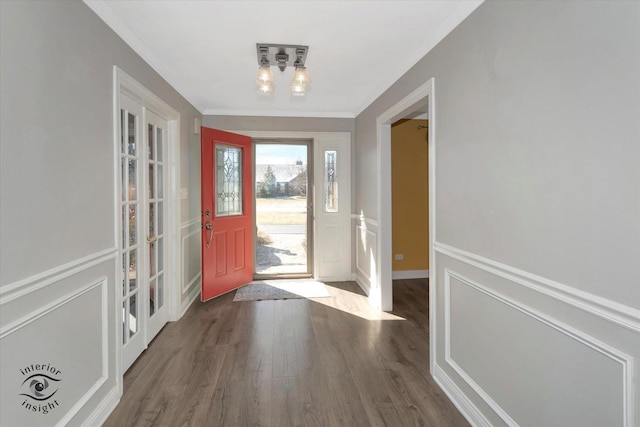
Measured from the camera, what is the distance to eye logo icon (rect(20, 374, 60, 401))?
139 centimetres

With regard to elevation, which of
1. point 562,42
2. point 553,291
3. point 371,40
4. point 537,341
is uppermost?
point 371,40

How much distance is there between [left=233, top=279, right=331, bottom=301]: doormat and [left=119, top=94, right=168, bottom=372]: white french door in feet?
3.70

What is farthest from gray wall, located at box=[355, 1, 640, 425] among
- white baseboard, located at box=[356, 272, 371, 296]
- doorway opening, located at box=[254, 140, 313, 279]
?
doorway opening, located at box=[254, 140, 313, 279]

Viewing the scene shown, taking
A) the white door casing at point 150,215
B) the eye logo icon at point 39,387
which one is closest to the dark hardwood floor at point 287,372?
the white door casing at point 150,215

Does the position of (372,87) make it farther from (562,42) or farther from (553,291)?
(553,291)

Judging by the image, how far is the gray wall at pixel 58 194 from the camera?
129cm

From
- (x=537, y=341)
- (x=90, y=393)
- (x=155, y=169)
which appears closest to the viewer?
(x=537, y=341)

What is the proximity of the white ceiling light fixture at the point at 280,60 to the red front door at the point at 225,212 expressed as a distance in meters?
1.47

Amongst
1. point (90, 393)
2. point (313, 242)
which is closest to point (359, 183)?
point (313, 242)

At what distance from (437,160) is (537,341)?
1.28 meters

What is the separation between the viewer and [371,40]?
7.98ft

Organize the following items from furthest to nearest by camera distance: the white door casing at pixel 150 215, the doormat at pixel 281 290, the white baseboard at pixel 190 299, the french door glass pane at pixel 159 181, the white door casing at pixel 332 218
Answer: the white door casing at pixel 332 218, the doormat at pixel 281 290, the white baseboard at pixel 190 299, the french door glass pane at pixel 159 181, the white door casing at pixel 150 215

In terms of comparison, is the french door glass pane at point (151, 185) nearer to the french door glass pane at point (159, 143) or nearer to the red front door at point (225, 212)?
the french door glass pane at point (159, 143)

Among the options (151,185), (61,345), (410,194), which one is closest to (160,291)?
(151,185)
